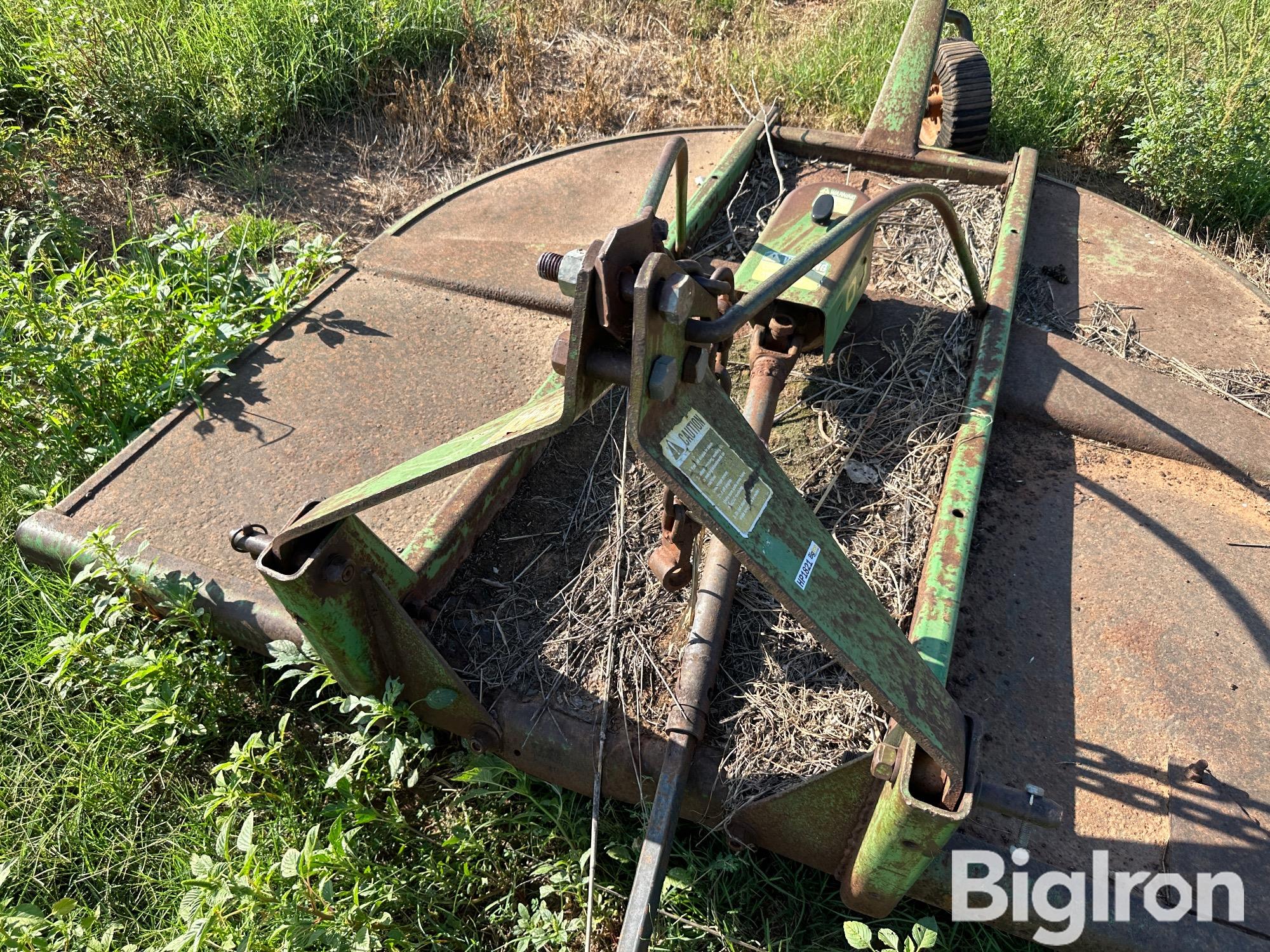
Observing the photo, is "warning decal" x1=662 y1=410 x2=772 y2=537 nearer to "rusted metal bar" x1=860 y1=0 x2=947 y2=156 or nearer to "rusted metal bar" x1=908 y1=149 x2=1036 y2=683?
"rusted metal bar" x1=908 y1=149 x2=1036 y2=683

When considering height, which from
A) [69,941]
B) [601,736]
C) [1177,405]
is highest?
[1177,405]

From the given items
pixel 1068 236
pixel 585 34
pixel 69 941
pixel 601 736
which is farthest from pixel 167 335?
pixel 585 34

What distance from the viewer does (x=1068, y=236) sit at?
3.36 metres

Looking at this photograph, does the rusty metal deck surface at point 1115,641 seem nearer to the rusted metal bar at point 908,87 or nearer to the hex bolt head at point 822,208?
the hex bolt head at point 822,208

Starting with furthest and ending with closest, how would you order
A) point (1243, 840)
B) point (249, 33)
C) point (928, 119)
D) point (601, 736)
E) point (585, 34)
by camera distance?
point (585, 34), point (249, 33), point (928, 119), point (601, 736), point (1243, 840)

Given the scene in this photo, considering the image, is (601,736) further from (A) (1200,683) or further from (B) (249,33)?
(B) (249,33)

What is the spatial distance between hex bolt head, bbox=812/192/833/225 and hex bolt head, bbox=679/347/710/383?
126cm

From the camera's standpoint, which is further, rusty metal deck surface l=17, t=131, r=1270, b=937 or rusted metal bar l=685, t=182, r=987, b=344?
rusty metal deck surface l=17, t=131, r=1270, b=937

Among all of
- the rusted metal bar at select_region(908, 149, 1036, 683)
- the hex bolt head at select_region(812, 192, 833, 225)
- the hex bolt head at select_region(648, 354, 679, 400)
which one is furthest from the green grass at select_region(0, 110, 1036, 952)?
the hex bolt head at select_region(812, 192, 833, 225)

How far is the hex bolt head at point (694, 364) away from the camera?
1.37 m

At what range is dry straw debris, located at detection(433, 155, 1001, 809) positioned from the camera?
2.06 meters

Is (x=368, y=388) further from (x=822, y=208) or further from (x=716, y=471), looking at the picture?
(x=716, y=471)

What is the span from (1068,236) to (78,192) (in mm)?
4234

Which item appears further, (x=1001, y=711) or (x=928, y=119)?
(x=928, y=119)
